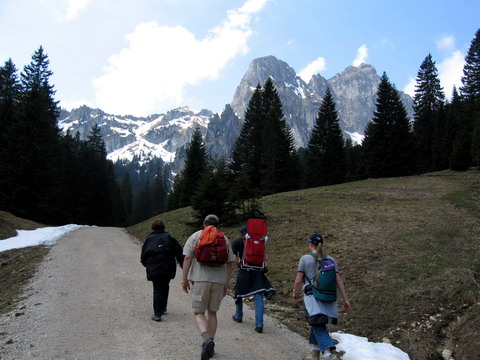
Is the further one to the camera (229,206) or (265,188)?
(265,188)

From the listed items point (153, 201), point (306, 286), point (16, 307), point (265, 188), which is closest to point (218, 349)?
point (306, 286)

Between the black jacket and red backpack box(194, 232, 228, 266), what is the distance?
71.9 inches

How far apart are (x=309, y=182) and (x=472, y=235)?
3221 cm

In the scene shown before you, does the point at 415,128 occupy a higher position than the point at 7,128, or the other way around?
the point at 415,128

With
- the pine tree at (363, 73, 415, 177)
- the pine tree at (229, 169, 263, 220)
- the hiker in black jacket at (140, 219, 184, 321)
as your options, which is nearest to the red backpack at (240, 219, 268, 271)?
the hiker in black jacket at (140, 219, 184, 321)

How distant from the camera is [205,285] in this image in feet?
16.4

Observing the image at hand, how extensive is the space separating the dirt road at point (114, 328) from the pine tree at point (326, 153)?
119 ft

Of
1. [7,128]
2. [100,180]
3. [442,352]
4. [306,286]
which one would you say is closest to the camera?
[306,286]

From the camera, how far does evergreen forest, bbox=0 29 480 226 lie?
3102 cm

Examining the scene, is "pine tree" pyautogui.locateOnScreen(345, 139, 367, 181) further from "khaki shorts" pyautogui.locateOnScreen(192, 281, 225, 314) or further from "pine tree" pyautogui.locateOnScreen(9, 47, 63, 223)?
"khaki shorts" pyautogui.locateOnScreen(192, 281, 225, 314)

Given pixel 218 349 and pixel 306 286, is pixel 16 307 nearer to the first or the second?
pixel 218 349

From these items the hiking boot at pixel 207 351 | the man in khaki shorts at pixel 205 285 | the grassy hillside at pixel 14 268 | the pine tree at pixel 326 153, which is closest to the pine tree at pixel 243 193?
the grassy hillside at pixel 14 268

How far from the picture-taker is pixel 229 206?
19109mm

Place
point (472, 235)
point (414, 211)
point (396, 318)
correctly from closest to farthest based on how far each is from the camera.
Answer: point (396, 318)
point (472, 235)
point (414, 211)
